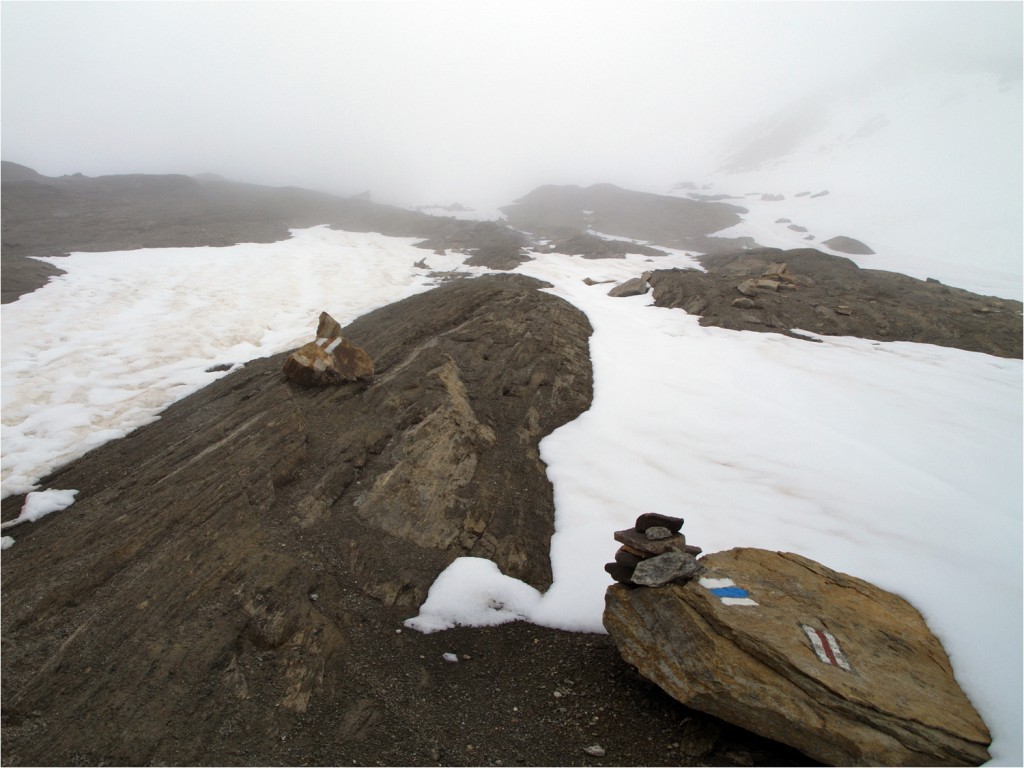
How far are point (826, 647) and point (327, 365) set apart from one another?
37.1ft

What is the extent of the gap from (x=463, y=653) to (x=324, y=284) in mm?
26121

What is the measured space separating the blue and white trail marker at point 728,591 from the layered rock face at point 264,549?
2885mm

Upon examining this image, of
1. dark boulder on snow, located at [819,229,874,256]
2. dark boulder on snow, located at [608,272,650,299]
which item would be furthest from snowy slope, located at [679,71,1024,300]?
dark boulder on snow, located at [608,272,650,299]

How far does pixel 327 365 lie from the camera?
38.4 feet

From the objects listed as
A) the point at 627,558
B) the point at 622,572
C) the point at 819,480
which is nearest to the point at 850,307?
the point at 819,480

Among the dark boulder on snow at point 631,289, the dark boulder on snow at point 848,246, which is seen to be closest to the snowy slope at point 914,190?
the dark boulder on snow at point 848,246

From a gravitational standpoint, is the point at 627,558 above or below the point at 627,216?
below

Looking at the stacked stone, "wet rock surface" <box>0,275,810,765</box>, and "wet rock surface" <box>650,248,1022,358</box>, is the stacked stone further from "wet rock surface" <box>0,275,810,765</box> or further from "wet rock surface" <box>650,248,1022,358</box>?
"wet rock surface" <box>650,248,1022,358</box>

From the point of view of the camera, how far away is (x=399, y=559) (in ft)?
24.7

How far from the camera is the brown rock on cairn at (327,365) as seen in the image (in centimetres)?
1172

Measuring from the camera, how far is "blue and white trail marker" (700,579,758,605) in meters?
5.39

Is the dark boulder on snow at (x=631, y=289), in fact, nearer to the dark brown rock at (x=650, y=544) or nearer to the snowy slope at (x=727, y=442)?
the snowy slope at (x=727, y=442)

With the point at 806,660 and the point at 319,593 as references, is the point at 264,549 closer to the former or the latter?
the point at 319,593

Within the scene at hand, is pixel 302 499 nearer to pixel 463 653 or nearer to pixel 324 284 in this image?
pixel 463 653
